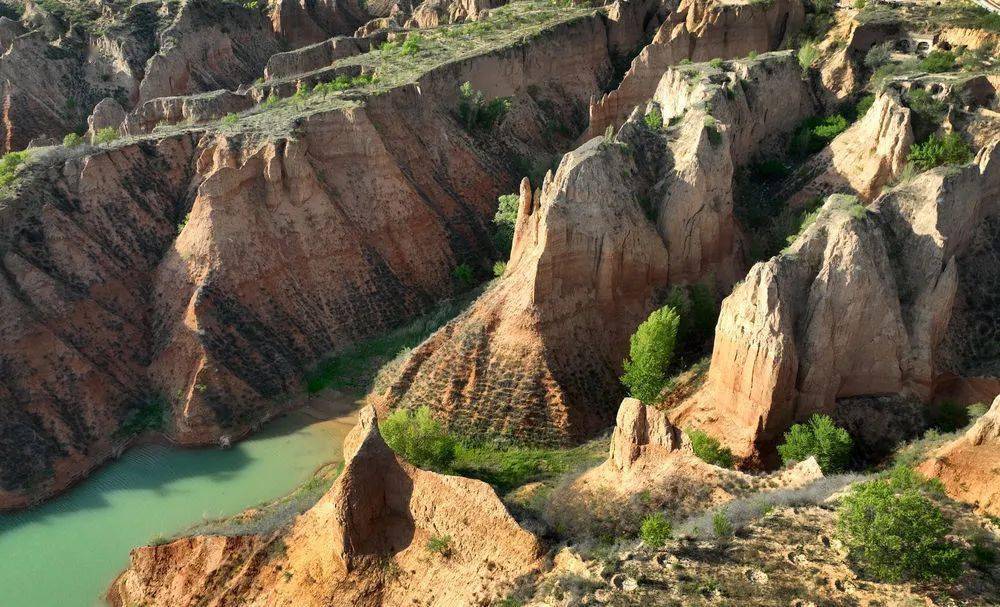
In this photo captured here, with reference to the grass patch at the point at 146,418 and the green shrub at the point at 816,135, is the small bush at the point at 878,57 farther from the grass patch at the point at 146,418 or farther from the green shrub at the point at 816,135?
the grass patch at the point at 146,418

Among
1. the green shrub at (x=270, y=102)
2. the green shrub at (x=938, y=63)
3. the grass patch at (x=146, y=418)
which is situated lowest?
the grass patch at (x=146, y=418)

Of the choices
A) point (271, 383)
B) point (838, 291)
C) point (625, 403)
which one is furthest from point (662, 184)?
point (271, 383)

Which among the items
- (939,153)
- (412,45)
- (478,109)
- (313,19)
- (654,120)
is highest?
(313,19)

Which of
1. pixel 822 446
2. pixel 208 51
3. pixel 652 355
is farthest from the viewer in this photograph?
pixel 208 51

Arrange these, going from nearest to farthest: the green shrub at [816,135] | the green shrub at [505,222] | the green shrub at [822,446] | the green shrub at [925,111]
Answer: the green shrub at [822,446] → the green shrub at [925,111] → the green shrub at [816,135] → the green shrub at [505,222]

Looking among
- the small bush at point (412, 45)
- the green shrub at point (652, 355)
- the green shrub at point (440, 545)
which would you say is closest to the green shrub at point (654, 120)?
the green shrub at point (652, 355)

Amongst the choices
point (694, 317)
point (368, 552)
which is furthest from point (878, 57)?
point (368, 552)

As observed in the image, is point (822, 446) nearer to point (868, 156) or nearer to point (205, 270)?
point (868, 156)

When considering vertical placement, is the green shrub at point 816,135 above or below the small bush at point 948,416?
above
